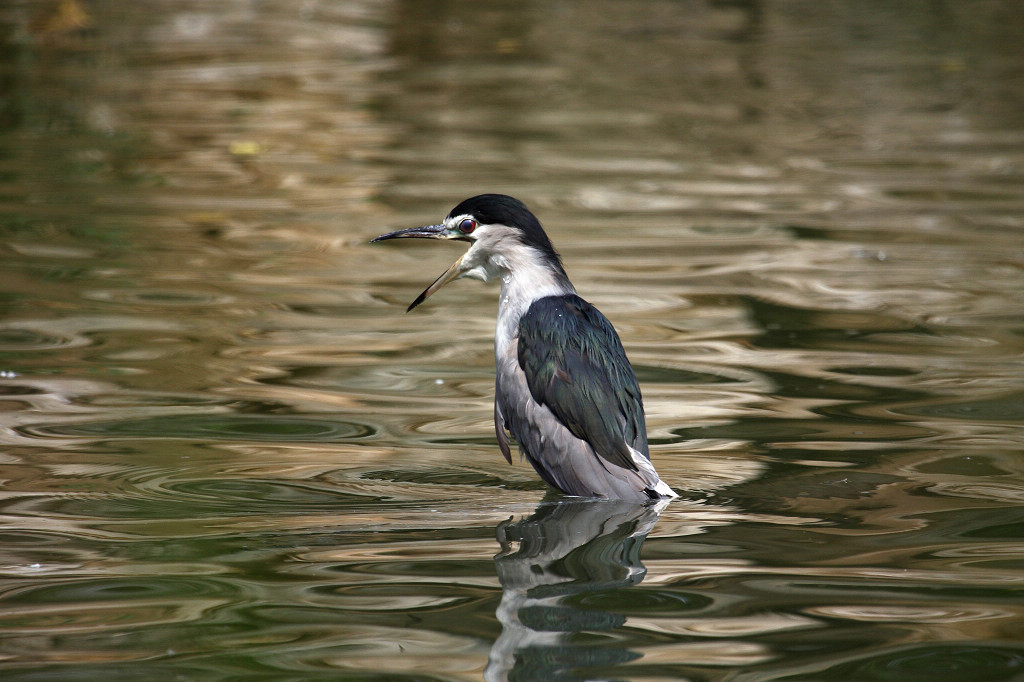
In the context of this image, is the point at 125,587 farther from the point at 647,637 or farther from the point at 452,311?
the point at 452,311

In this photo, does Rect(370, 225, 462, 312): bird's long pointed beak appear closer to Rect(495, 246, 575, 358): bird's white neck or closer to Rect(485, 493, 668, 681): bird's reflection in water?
Rect(495, 246, 575, 358): bird's white neck

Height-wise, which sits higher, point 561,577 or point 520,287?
point 520,287

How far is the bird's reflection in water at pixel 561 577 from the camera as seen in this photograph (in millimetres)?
3129

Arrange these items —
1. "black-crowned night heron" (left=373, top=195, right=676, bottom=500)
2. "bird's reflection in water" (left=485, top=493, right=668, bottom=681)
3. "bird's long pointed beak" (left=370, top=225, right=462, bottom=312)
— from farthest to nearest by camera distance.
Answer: "bird's long pointed beak" (left=370, top=225, right=462, bottom=312) < "black-crowned night heron" (left=373, top=195, right=676, bottom=500) < "bird's reflection in water" (left=485, top=493, right=668, bottom=681)

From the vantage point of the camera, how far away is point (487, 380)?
588 cm

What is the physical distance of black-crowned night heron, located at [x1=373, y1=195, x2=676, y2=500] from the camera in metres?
4.37

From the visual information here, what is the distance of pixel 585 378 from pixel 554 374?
0.11m

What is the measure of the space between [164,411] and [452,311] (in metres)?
2.09

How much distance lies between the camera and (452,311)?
7.06 metres

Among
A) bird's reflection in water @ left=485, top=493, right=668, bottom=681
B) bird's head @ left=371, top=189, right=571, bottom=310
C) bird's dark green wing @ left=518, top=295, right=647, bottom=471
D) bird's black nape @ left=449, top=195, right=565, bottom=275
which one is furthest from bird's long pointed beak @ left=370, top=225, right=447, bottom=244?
bird's reflection in water @ left=485, top=493, right=668, bottom=681

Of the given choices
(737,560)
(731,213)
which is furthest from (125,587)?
(731,213)

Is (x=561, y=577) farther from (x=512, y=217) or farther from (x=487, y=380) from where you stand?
(x=487, y=380)

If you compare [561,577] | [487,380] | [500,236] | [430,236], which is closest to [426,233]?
[430,236]

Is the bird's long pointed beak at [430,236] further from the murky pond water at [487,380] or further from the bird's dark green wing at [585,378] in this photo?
the murky pond water at [487,380]
